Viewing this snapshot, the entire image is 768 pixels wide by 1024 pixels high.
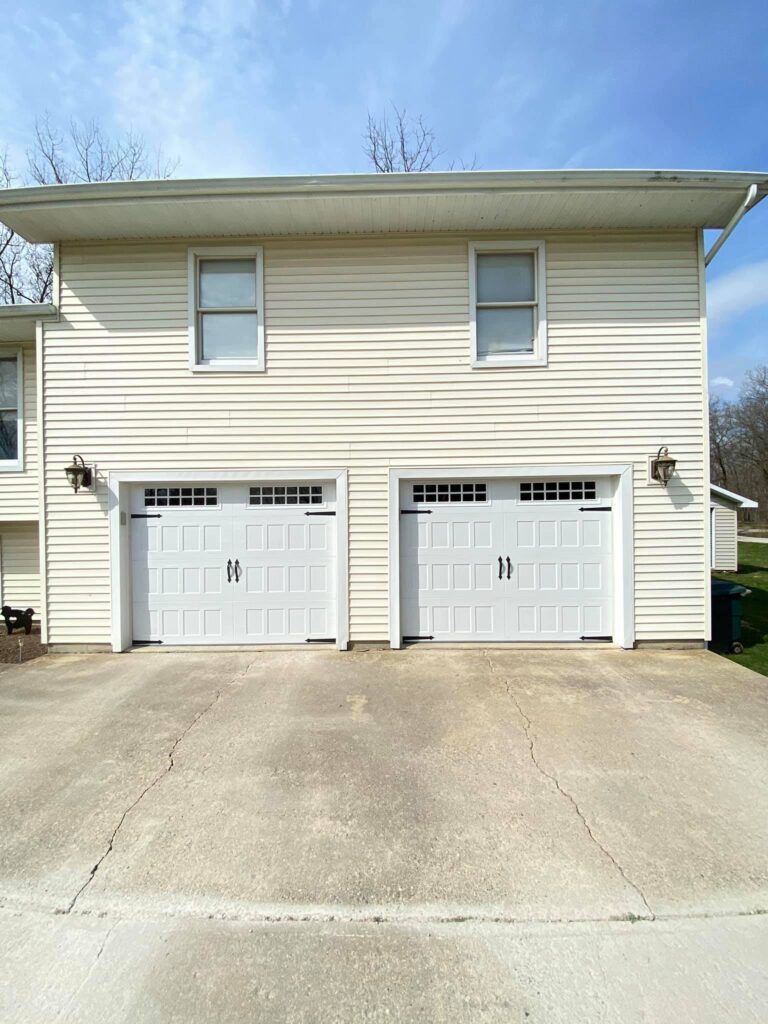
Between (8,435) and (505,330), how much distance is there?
745 cm

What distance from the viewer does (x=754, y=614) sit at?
7695mm

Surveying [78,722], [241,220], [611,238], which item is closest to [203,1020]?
[78,722]

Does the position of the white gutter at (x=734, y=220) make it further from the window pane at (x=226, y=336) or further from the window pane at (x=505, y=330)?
the window pane at (x=226, y=336)

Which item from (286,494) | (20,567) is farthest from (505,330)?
(20,567)

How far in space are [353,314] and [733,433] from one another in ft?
136

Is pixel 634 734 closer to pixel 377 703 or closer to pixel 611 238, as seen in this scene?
pixel 377 703

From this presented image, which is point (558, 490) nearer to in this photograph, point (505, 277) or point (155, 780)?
point (505, 277)

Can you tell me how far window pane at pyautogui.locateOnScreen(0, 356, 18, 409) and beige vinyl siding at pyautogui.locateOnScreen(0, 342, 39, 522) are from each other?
219 millimetres

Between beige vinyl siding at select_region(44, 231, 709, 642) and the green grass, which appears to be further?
beige vinyl siding at select_region(44, 231, 709, 642)

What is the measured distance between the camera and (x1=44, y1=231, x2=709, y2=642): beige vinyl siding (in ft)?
18.3

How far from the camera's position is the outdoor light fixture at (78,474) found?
5.52 metres

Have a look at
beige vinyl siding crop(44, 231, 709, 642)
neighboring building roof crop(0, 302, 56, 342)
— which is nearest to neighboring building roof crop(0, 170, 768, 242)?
beige vinyl siding crop(44, 231, 709, 642)

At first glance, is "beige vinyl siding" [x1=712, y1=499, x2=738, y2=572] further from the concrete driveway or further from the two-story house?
the concrete driveway

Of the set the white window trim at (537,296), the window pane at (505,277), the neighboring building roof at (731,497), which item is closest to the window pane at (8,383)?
the white window trim at (537,296)
